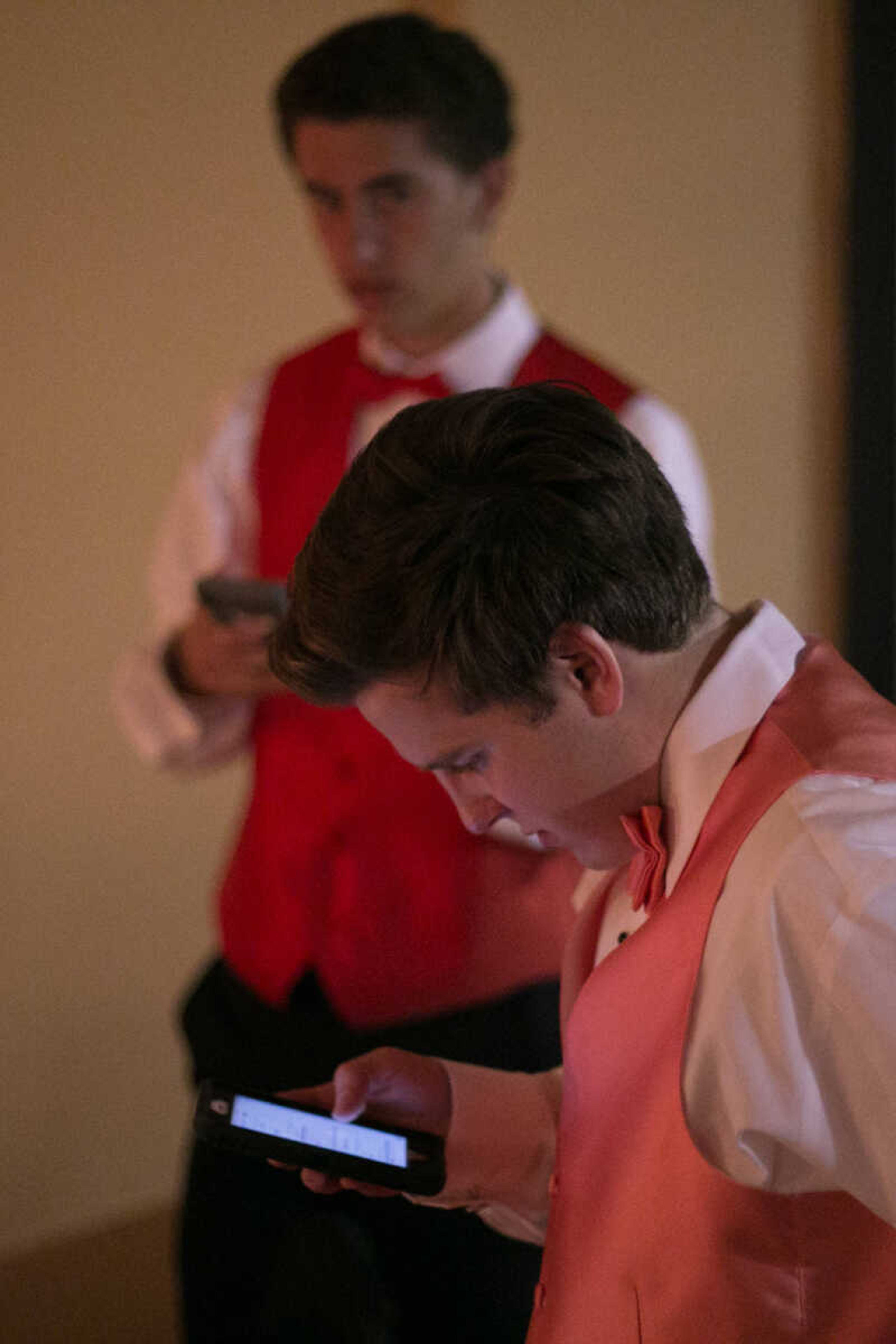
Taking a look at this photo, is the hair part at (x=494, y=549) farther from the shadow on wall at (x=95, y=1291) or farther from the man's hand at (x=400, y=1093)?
the shadow on wall at (x=95, y=1291)

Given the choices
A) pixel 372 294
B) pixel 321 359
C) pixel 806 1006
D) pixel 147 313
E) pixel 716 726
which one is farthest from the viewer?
pixel 147 313

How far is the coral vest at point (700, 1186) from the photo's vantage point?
2.65 ft

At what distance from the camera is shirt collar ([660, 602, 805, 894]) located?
0.87 meters

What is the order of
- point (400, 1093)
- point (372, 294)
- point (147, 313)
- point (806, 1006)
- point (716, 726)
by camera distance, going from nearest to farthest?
point (806, 1006) → point (716, 726) → point (400, 1093) → point (372, 294) → point (147, 313)

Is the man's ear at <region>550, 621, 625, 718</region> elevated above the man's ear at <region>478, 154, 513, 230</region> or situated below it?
below

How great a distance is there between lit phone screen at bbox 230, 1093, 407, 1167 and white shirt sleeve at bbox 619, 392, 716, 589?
2.22 ft

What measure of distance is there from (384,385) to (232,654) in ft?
1.18

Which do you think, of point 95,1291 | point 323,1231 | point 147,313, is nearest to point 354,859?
point 323,1231

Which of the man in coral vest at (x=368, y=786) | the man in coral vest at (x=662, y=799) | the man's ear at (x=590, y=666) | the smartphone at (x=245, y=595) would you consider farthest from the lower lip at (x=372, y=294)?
the man's ear at (x=590, y=666)

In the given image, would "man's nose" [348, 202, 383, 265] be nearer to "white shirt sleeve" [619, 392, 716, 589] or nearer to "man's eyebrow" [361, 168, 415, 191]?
"man's eyebrow" [361, 168, 415, 191]

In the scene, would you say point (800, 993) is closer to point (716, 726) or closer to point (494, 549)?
point (716, 726)

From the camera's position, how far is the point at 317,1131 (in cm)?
100

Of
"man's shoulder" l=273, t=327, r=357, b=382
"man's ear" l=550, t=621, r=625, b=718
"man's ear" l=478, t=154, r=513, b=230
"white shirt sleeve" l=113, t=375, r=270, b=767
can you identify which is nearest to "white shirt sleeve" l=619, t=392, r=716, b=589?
"man's ear" l=478, t=154, r=513, b=230

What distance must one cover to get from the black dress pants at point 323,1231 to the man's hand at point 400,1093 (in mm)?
200
